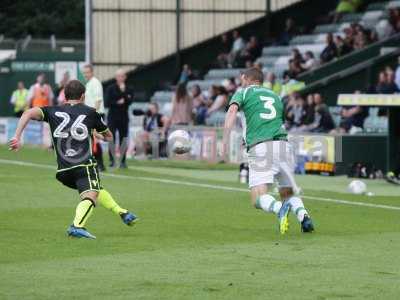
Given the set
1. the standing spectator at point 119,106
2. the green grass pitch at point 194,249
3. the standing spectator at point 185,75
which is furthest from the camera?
the standing spectator at point 185,75

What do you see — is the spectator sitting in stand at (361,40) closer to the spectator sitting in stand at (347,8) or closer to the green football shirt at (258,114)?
the spectator sitting in stand at (347,8)

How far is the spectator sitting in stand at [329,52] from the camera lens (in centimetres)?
3338

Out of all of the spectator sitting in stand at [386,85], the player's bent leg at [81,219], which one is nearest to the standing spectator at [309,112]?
the spectator sitting in stand at [386,85]

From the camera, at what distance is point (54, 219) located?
56.3 ft

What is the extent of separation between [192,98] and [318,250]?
1963 centimetres

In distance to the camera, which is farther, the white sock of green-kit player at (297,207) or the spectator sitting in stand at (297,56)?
the spectator sitting in stand at (297,56)

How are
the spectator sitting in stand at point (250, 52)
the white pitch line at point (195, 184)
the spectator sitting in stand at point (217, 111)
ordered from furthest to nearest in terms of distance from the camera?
the spectator sitting in stand at point (250, 52)
the spectator sitting in stand at point (217, 111)
the white pitch line at point (195, 184)

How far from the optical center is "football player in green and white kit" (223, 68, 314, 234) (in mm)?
15406

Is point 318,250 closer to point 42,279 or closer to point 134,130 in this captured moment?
point 42,279

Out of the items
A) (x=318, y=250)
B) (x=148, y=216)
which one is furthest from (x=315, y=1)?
(x=318, y=250)

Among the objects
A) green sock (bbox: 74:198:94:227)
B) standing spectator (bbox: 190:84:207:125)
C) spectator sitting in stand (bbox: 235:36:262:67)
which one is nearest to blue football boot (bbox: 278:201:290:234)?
green sock (bbox: 74:198:94:227)

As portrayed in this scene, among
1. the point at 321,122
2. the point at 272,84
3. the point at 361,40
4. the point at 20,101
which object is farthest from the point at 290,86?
the point at 20,101

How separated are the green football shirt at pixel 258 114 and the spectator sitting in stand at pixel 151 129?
1618 cm

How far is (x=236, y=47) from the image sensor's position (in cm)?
3844
